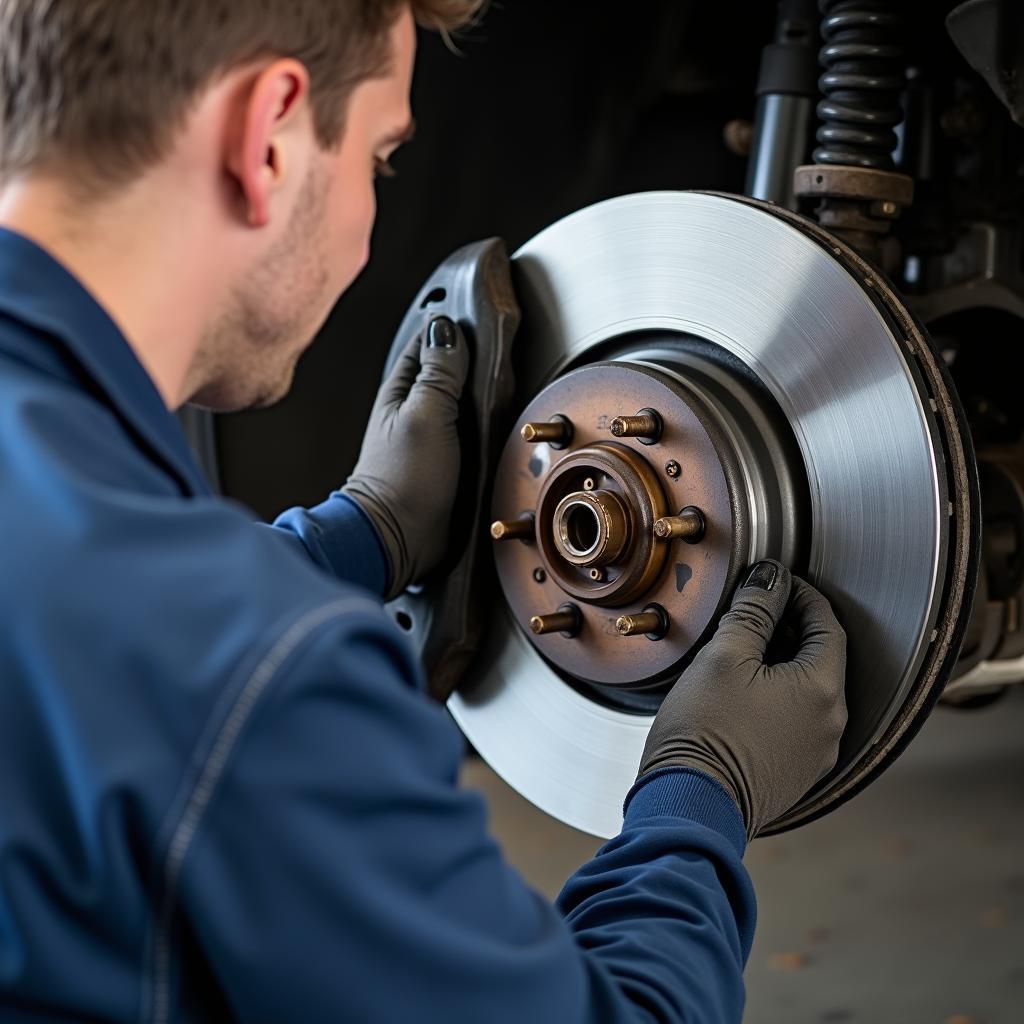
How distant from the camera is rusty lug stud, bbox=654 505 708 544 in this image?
848 millimetres

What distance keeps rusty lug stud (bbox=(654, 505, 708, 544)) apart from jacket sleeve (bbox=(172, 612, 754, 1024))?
13.2 inches

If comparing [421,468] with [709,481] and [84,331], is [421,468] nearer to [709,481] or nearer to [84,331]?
[709,481]

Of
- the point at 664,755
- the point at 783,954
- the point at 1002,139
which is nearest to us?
the point at 664,755

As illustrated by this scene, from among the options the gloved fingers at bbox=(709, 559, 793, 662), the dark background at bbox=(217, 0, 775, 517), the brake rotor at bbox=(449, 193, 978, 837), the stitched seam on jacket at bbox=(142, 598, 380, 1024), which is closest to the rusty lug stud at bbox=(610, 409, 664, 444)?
the brake rotor at bbox=(449, 193, 978, 837)

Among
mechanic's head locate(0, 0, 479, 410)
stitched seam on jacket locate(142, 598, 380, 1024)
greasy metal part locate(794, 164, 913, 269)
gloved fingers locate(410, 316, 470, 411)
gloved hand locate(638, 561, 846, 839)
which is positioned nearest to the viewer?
stitched seam on jacket locate(142, 598, 380, 1024)

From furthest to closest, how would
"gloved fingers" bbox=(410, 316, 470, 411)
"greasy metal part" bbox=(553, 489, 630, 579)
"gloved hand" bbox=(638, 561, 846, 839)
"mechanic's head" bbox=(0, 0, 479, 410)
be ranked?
"gloved fingers" bbox=(410, 316, 470, 411) < "greasy metal part" bbox=(553, 489, 630, 579) < "gloved hand" bbox=(638, 561, 846, 839) < "mechanic's head" bbox=(0, 0, 479, 410)

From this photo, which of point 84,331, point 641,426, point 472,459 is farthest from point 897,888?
point 84,331

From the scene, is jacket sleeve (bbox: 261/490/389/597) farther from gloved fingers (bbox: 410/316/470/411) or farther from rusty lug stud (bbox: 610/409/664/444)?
rusty lug stud (bbox: 610/409/664/444)

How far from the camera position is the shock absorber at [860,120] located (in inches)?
38.7

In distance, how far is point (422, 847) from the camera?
0.48m

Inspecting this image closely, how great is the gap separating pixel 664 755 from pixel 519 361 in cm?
41

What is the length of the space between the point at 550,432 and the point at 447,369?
0.17m

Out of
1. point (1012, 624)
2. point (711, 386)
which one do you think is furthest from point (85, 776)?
point (1012, 624)

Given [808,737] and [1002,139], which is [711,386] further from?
[1002,139]
